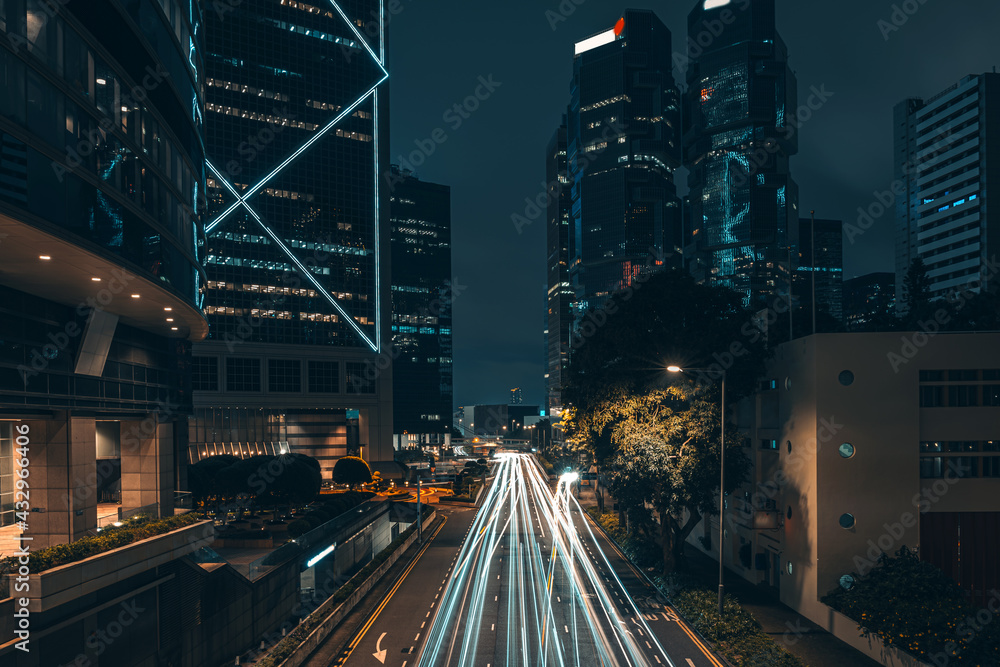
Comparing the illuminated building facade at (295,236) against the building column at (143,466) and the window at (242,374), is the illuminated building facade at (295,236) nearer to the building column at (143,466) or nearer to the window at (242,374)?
the window at (242,374)

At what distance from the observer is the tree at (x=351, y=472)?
81625 mm

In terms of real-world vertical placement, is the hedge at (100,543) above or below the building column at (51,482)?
below

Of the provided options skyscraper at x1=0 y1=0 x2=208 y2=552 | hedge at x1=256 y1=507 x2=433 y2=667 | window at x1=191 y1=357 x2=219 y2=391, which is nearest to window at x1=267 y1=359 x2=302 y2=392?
Answer: window at x1=191 y1=357 x2=219 y2=391

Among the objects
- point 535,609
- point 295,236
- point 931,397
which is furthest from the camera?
point 295,236

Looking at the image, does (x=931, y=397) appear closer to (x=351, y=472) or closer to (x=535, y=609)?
(x=535, y=609)

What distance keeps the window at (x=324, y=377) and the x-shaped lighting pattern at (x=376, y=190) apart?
276 inches

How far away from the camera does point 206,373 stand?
95312 mm

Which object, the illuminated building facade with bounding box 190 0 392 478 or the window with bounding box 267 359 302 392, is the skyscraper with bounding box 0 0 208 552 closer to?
the illuminated building facade with bounding box 190 0 392 478

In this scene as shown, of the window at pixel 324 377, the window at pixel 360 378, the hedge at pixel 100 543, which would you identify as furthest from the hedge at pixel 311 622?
the window at pixel 360 378

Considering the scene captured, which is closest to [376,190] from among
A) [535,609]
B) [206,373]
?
[206,373]

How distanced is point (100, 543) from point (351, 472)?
2414 inches

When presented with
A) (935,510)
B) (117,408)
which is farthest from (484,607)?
(935,510)

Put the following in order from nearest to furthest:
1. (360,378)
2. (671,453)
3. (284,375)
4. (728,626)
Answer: (728,626) → (671,453) → (284,375) → (360,378)

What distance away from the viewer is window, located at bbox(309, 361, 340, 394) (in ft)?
335
